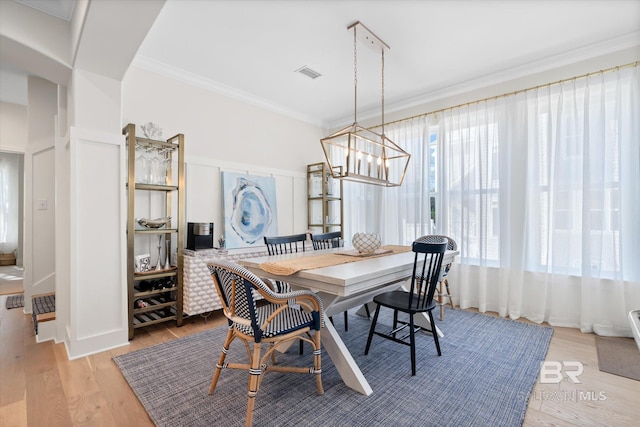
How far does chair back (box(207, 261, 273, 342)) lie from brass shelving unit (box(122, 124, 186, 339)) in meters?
1.44

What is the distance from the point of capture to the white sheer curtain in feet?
8.96

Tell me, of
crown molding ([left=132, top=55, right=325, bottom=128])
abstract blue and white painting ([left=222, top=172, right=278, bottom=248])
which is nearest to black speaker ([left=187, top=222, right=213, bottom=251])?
abstract blue and white painting ([left=222, top=172, right=278, bottom=248])

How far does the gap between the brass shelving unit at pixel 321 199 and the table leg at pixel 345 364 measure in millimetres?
2639

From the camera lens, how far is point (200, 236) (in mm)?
3070

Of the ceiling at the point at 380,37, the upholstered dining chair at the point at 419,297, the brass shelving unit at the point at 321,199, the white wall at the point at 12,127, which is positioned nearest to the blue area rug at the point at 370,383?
the upholstered dining chair at the point at 419,297

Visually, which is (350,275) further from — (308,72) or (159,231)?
(308,72)

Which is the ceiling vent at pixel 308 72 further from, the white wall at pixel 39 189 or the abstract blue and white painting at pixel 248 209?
the white wall at pixel 39 189

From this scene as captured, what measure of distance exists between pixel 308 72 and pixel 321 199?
1891mm

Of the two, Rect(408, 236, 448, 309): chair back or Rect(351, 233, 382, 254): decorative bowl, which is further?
Rect(351, 233, 382, 254): decorative bowl

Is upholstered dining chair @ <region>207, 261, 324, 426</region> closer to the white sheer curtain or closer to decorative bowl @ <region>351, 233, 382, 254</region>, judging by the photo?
decorative bowl @ <region>351, 233, 382, 254</region>

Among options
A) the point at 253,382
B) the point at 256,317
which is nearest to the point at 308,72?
the point at 256,317

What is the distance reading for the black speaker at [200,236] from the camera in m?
3.06

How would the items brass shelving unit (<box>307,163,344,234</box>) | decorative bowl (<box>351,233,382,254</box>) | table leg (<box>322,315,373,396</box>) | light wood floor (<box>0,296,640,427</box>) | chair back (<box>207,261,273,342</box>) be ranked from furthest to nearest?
brass shelving unit (<box>307,163,344,234</box>), decorative bowl (<box>351,233,382,254</box>), table leg (<box>322,315,373,396</box>), light wood floor (<box>0,296,640,427</box>), chair back (<box>207,261,273,342</box>)

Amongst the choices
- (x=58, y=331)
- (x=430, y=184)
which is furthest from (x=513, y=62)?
(x=58, y=331)
